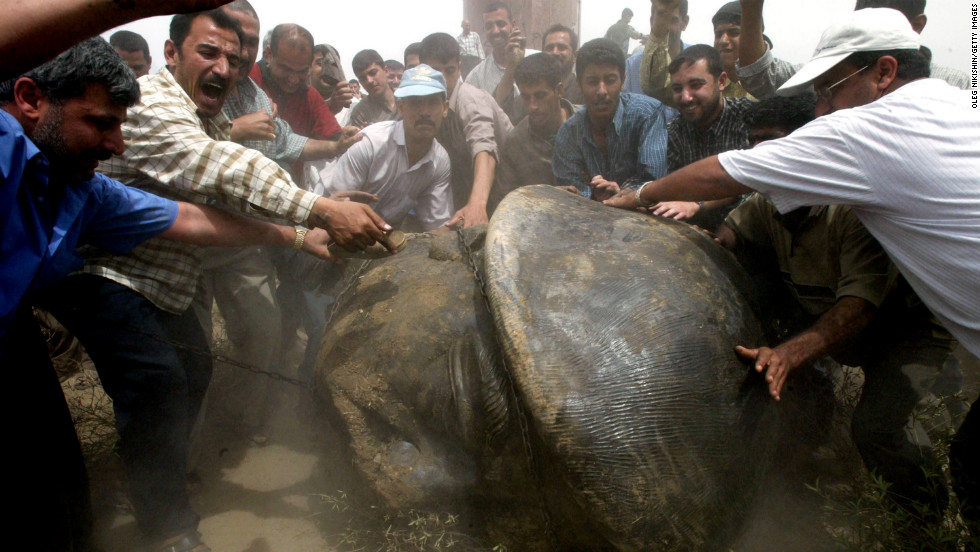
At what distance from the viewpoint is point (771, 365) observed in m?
1.92

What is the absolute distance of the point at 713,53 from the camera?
11.3 ft

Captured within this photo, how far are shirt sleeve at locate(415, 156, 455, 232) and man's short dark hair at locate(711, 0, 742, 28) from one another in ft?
7.59

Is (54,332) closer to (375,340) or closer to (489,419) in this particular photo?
(375,340)

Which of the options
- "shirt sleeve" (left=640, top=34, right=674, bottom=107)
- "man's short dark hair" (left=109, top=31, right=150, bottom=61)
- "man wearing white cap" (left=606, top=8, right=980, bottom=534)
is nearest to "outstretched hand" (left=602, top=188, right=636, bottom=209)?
"man wearing white cap" (left=606, top=8, right=980, bottom=534)

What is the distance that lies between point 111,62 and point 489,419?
1.67 meters

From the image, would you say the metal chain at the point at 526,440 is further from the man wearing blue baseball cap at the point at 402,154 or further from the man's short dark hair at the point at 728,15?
the man's short dark hair at the point at 728,15

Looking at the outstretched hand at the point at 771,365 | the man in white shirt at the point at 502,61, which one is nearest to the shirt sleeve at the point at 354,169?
the man in white shirt at the point at 502,61

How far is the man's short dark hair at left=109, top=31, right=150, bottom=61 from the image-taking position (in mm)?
5137

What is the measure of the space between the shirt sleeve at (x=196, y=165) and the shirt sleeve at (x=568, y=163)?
2007 millimetres

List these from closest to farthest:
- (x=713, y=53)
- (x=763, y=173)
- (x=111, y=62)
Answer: (x=111, y=62), (x=763, y=173), (x=713, y=53)

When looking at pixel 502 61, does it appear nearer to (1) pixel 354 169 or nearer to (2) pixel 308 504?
(1) pixel 354 169

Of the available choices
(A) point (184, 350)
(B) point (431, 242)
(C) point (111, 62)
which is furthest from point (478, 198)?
(C) point (111, 62)

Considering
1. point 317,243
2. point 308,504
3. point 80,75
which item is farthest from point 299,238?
point 308,504

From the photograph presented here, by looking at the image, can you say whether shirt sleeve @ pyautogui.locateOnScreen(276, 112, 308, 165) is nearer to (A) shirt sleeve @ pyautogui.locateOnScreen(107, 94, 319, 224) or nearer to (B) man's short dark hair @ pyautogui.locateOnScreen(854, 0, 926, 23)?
(A) shirt sleeve @ pyautogui.locateOnScreen(107, 94, 319, 224)
